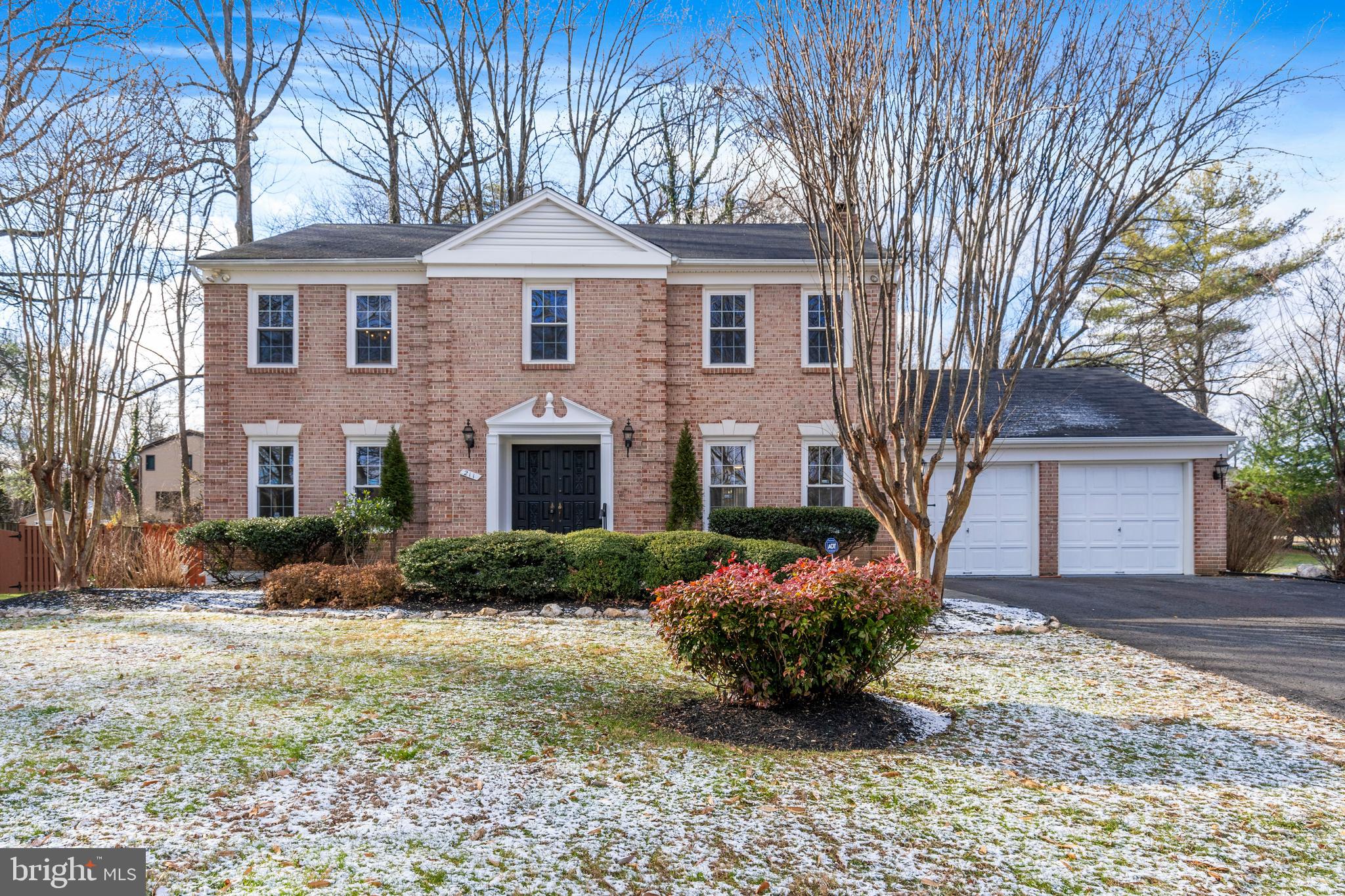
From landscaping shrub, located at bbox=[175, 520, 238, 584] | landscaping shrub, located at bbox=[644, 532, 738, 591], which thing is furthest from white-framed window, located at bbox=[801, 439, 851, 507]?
landscaping shrub, located at bbox=[175, 520, 238, 584]

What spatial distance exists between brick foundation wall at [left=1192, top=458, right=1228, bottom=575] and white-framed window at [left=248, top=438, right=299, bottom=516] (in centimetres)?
1615

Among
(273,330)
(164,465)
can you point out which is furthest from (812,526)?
(164,465)

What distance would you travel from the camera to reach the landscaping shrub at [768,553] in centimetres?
943

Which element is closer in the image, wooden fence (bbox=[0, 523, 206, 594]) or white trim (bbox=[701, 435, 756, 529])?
white trim (bbox=[701, 435, 756, 529])

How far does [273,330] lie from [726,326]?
321 inches

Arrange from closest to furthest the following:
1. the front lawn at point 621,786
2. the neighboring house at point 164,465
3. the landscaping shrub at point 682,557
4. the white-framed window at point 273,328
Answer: the front lawn at point 621,786
the landscaping shrub at point 682,557
the white-framed window at point 273,328
the neighboring house at point 164,465

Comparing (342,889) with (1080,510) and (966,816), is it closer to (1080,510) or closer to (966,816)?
(966,816)

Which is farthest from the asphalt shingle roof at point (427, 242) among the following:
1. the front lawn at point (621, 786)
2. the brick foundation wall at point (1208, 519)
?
the front lawn at point (621, 786)

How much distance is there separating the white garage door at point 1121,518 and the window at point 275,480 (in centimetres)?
1388

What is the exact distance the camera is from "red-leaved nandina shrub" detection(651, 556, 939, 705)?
5.26m

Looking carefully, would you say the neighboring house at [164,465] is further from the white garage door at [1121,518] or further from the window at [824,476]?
the white garage door at [1121,518]

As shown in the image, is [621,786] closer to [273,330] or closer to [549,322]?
[549,322]

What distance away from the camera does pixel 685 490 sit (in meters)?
14.2

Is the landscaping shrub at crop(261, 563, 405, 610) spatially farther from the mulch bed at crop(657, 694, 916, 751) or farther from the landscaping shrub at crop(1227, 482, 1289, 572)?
the landscaping shrub at crop(1227, 482, 1289, 572)
